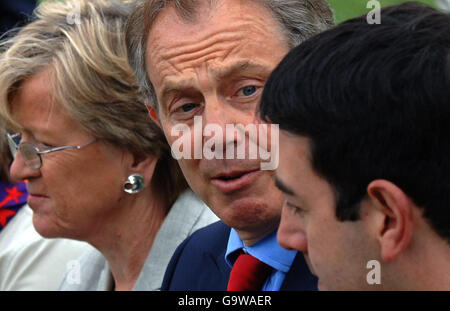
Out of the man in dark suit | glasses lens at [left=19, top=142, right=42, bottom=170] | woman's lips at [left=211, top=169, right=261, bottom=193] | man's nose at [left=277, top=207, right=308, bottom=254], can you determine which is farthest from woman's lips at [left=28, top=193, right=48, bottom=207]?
man's nose at [left=277, top=207, right=308, bottom=254]

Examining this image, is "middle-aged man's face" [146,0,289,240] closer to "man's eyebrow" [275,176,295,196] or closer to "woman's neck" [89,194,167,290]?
"man's eyebrow" [275,176,295,196]

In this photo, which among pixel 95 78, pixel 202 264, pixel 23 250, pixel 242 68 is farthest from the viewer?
pixel 23 250

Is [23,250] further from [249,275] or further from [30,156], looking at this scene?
[249,275]

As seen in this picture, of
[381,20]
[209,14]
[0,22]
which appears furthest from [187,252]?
[0,22]

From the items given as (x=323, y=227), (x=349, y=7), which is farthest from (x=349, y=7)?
(x=323, y=227)

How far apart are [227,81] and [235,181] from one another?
0.35 metres

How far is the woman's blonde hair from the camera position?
3.38m

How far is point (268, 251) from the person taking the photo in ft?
7.74

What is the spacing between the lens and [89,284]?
374cm

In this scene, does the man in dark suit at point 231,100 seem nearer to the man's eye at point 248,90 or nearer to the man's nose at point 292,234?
the man's eye at point 248,90

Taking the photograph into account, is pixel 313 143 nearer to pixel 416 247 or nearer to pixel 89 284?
pixel 416 247

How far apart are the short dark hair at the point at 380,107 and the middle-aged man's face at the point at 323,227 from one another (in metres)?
0.03

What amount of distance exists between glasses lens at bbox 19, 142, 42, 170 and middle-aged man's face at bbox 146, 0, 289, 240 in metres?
1.15

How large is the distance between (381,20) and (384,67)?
0.19m
